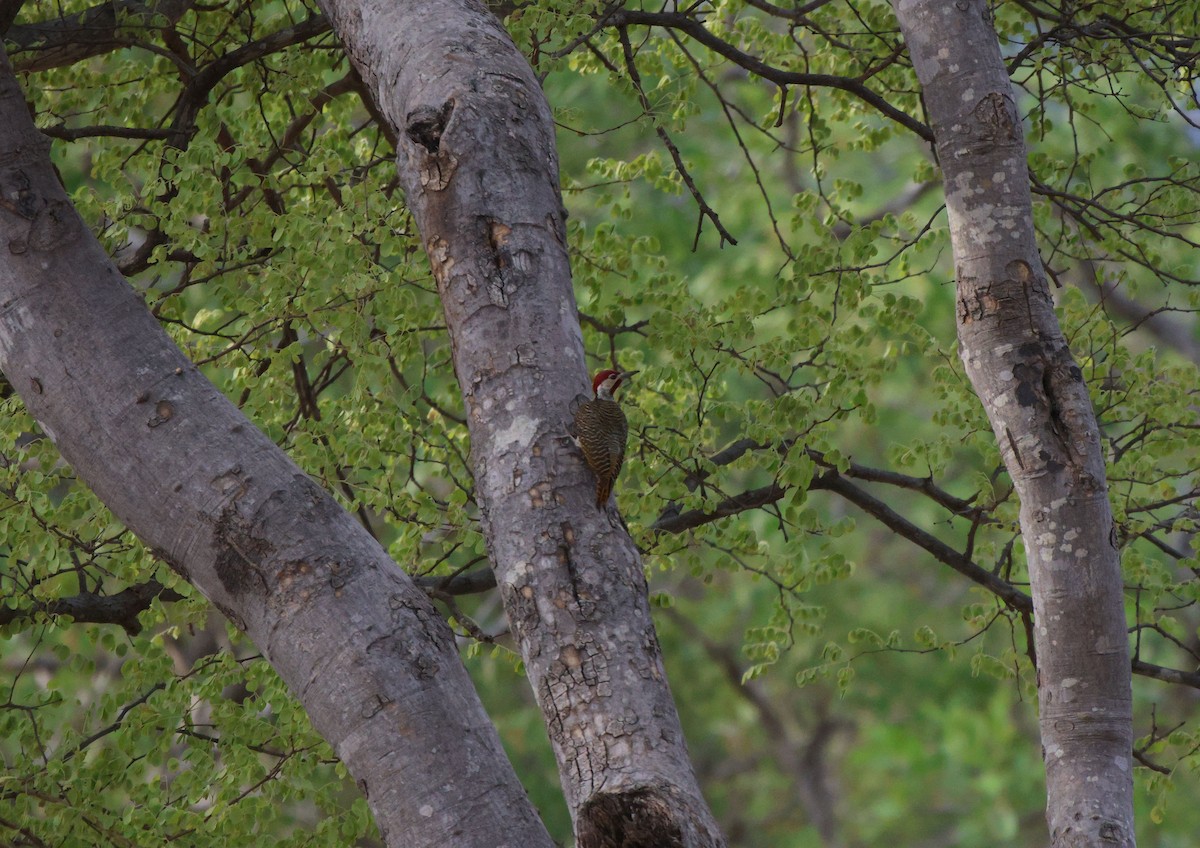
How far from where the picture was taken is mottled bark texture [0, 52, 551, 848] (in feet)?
7.57

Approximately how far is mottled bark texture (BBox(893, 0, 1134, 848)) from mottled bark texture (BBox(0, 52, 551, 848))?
4.68 feet

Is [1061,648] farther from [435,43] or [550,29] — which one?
[550,29]

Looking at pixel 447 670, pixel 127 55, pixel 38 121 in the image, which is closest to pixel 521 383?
pixel 447 670

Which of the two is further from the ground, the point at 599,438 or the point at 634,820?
the point at 599,438

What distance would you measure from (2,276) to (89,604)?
8.36 feet

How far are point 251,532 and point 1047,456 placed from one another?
190cm

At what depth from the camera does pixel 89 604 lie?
496 centimetres

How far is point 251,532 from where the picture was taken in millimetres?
2496

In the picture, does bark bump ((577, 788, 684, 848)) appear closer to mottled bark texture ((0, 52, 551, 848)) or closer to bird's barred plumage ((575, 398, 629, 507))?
mottled bark texture ((0, 52, 551, 848))

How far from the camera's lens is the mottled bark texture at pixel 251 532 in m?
2.31

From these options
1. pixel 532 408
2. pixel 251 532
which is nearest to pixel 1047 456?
pixel 532 408

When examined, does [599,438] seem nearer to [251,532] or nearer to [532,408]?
[532,408]

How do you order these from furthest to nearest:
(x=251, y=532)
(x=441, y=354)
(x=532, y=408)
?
(x=441, y=354), (x=251, y=532), (x=532, y=408)

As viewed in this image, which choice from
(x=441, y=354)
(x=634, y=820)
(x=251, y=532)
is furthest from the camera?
(x=441, y=354)
